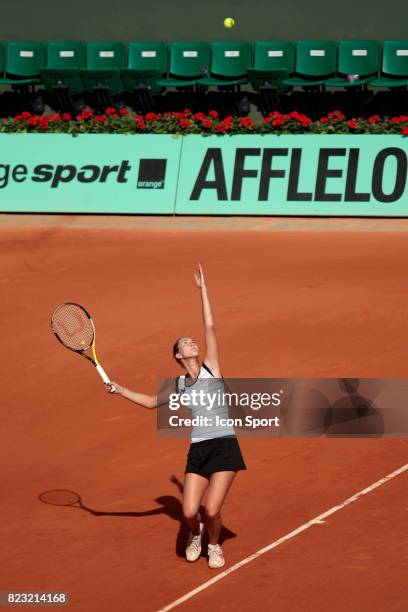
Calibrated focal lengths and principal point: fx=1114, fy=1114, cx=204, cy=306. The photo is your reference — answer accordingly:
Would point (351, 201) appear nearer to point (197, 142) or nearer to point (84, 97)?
point (197, 142)

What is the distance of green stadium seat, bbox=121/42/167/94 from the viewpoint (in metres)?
25.3

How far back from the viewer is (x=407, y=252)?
1848 centimetres

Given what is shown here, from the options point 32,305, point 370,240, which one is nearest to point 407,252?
point 370,240

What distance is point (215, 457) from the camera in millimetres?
8758

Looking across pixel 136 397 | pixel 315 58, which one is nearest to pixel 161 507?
pixel 136 397

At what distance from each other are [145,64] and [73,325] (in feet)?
57.1

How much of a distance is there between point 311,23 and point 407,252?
9.49 metres

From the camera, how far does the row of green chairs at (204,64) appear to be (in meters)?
24.8

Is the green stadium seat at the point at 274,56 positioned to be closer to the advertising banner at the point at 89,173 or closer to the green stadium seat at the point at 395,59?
the green stadium seat at the point at 395,59

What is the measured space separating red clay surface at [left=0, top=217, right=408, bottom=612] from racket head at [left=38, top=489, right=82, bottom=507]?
0.07 m

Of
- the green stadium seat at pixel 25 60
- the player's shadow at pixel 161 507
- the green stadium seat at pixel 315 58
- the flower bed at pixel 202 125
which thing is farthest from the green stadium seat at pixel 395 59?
the player's shadow at pixel 161 507

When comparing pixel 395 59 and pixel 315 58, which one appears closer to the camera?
pixel 395 59

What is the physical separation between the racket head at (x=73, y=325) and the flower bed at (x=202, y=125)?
40.8 ft

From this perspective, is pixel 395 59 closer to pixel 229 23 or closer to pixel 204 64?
pixel 229 23
